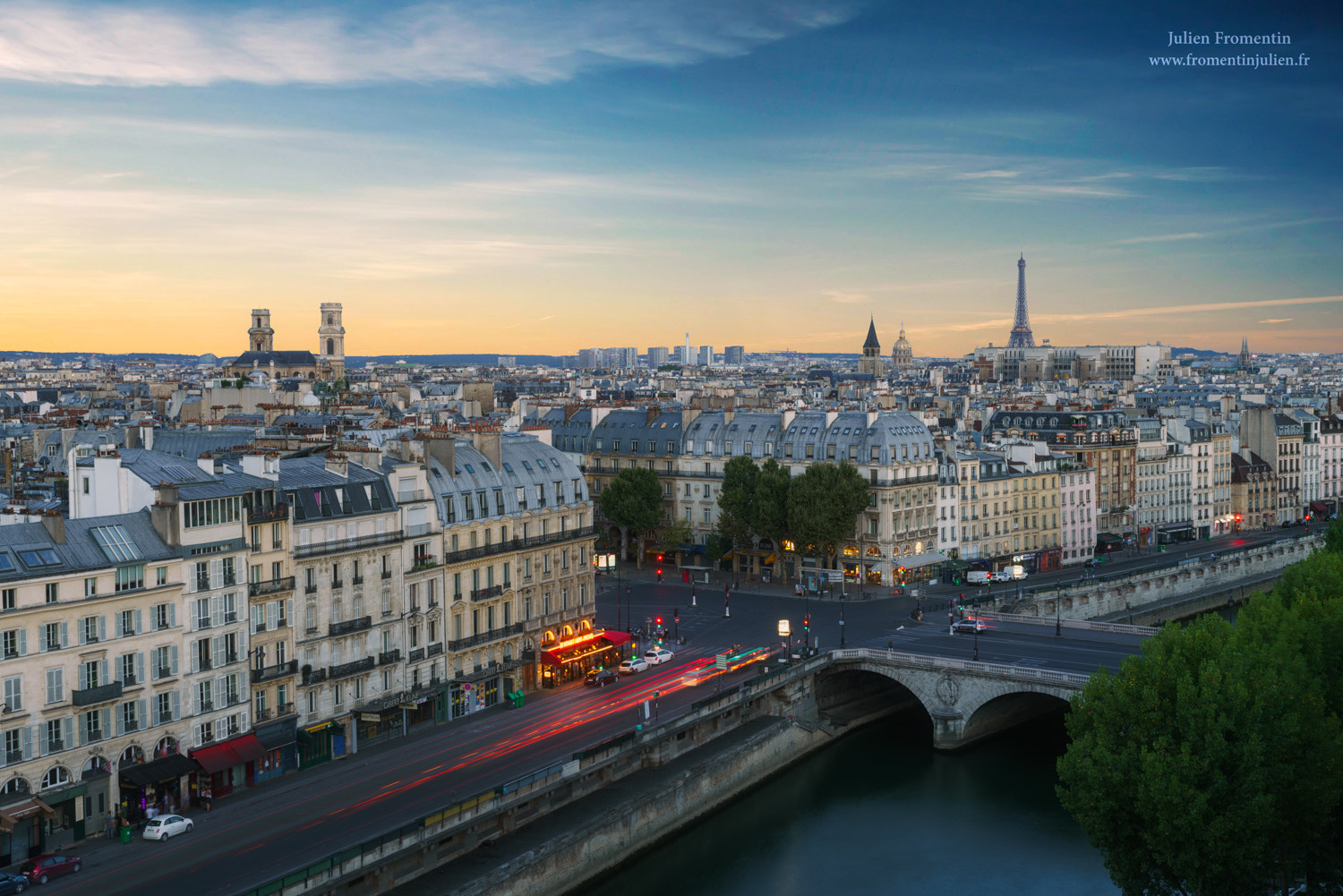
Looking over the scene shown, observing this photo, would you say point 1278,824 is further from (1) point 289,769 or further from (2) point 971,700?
(1) point 289,769

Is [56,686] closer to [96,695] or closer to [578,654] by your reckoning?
[96,695]

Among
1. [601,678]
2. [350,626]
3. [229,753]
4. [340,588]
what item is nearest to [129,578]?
[229,753]

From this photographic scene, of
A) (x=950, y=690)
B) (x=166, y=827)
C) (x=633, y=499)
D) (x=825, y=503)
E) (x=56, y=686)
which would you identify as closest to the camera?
(x=56, y=686)

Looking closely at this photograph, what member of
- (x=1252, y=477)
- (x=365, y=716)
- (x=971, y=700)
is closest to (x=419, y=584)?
(x=365, y=716)

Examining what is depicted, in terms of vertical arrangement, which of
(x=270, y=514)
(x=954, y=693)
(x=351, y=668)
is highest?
(x=270, y=514)

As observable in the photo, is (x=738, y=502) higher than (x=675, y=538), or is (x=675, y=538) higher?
(x=738, y=502)

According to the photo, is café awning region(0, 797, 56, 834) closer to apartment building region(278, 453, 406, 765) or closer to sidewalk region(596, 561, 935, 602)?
apartment building region(278, 453, 406, 765)

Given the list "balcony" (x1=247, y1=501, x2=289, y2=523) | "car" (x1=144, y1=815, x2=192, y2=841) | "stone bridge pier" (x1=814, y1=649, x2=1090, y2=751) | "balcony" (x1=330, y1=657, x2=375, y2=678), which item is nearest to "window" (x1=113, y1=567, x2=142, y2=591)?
"balcony" (x1=247, y1=501, x2=289, y2=523)

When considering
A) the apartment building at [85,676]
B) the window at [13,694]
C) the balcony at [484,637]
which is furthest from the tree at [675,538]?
the window at [13,694]
